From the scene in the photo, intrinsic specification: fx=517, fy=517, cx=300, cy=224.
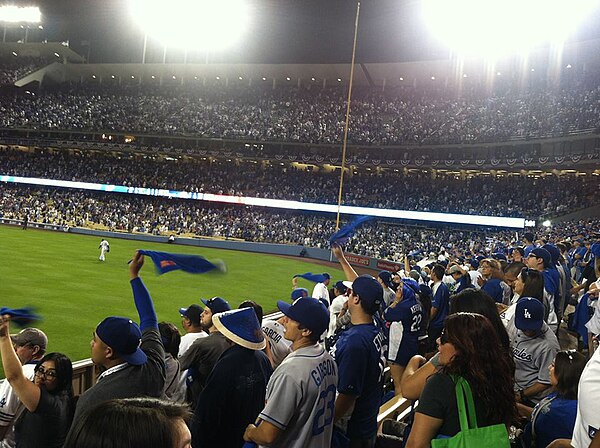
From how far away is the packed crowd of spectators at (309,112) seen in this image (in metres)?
41.6

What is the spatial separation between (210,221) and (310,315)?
4460 cm

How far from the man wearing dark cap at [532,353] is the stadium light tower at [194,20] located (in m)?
44.8

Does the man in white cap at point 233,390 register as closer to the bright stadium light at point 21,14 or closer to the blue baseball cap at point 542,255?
the blue baseball cap at point 542,255

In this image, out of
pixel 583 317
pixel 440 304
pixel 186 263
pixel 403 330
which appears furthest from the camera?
pixel 440 304

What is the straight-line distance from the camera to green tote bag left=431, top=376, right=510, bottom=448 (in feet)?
7.84

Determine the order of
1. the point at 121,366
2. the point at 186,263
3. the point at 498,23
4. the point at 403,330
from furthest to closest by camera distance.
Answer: the point at 498,23 < the point at 403,330 < the point at 186,263 < the point at 121,366

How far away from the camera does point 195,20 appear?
49.2m

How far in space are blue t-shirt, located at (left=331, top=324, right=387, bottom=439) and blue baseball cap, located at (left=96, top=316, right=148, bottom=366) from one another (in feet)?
4.53

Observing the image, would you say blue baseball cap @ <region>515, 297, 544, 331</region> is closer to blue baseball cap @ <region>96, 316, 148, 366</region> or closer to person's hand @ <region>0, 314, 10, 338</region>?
blue baseball cap @ <region>96, 316, 148, 366</region>

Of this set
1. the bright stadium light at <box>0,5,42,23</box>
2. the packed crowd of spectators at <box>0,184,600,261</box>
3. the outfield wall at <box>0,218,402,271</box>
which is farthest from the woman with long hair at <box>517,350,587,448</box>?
the bright stadium light at <box>0,5,42,23</box>

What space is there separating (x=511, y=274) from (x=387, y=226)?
36860mm

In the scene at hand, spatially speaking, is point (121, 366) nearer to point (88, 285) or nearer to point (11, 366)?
point (11, 366)

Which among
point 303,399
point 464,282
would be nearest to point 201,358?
point 303,399

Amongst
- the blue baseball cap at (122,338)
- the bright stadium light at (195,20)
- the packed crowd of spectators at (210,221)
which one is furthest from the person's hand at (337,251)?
the bright stadium light at (195,20)
